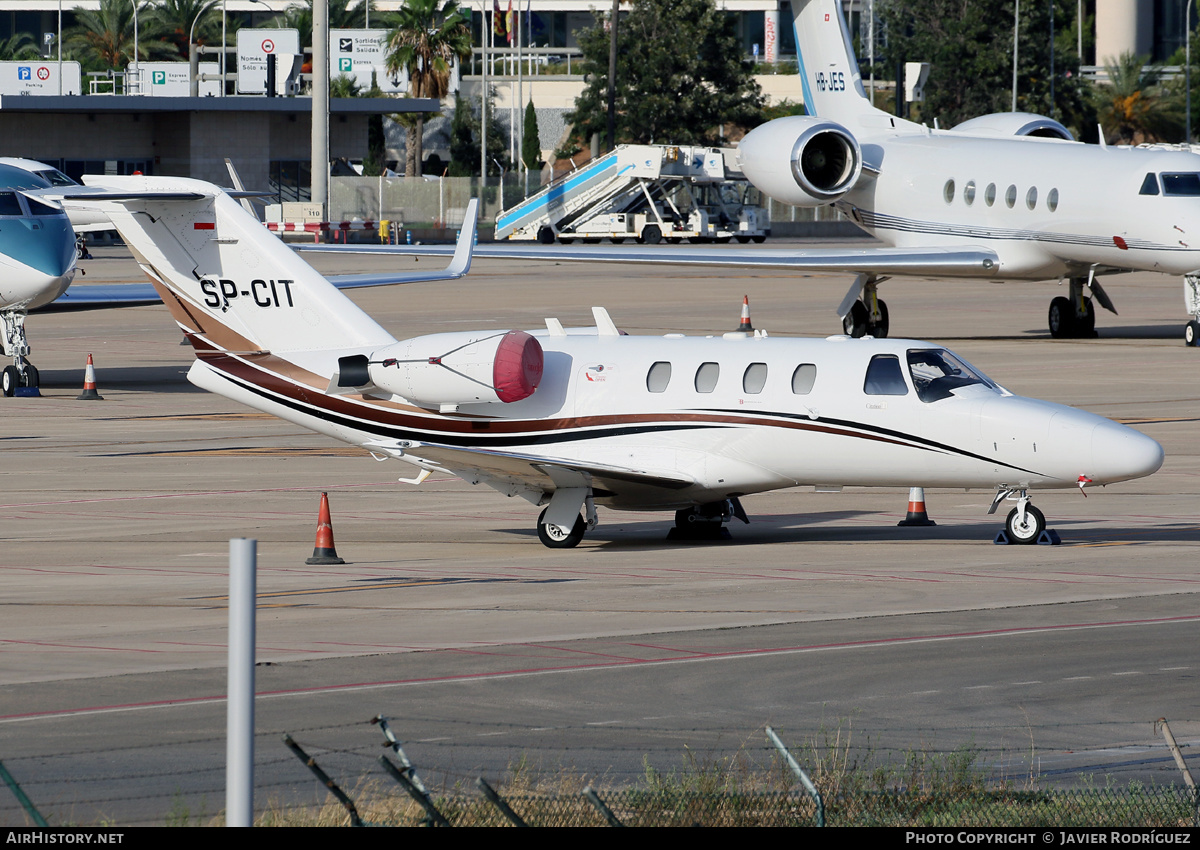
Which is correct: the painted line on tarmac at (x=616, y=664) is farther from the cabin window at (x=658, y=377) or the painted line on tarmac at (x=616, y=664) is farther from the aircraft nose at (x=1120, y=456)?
the cabin window at (x=658, y=377)

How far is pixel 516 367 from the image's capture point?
19.7 meters

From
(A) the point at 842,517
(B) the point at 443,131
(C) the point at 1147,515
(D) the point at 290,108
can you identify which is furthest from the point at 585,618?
(B) the point at 443,131

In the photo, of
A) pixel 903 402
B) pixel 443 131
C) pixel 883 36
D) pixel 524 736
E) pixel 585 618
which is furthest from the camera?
pixel 883 36

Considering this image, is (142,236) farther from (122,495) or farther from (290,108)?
(290,108)

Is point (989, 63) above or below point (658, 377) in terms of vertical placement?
above

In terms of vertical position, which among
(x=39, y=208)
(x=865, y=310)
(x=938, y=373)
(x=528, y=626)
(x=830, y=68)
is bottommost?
(x=528, y=626)

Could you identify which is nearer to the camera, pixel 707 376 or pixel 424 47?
pixel 707 376

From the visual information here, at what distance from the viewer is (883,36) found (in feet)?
524

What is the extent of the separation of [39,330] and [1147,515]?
112 feet

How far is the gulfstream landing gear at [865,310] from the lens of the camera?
41500 millimetres

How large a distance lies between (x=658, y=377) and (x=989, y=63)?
9688cm

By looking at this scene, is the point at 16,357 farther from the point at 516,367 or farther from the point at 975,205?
the point at 975,205

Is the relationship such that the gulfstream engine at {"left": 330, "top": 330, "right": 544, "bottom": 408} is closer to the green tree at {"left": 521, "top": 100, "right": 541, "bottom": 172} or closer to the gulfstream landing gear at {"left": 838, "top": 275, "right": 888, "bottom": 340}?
the gulfstream landing gear at {"left": 838, "top": 275, "right": 888, "bottom": 340}

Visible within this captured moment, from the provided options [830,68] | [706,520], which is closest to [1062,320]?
[830,68]
